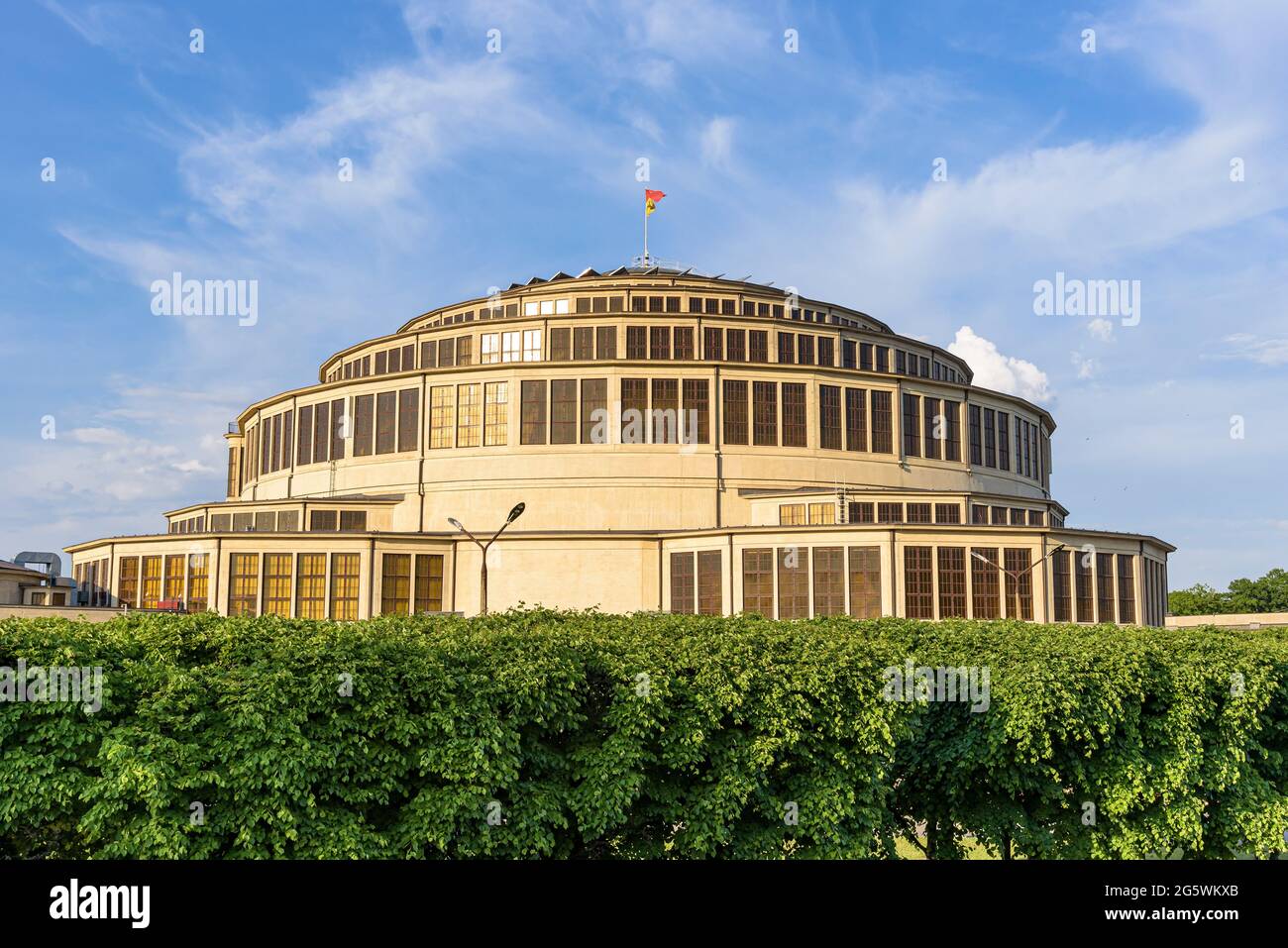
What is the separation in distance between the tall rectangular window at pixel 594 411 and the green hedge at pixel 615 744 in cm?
3823

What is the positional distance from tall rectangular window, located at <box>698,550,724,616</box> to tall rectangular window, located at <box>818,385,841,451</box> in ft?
43.7

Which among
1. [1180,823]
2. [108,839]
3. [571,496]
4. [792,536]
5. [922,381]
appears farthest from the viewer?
[922,381]

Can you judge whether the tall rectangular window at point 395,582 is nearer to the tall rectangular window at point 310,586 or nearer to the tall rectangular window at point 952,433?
the tall rectangular window at point 310,586

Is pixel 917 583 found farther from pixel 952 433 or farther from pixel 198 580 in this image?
pixel 198 580

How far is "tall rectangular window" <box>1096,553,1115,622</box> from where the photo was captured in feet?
218

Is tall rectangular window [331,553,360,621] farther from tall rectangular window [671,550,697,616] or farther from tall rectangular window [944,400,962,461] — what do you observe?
tall rectangular window [944,400,962,461]

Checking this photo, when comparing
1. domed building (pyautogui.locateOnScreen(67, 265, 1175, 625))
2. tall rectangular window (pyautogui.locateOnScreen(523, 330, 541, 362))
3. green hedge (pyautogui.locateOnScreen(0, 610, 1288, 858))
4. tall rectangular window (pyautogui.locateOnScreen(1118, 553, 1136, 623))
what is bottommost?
green hedge (pyautogui.locateOnScreen(0, 610, 1288, 858))

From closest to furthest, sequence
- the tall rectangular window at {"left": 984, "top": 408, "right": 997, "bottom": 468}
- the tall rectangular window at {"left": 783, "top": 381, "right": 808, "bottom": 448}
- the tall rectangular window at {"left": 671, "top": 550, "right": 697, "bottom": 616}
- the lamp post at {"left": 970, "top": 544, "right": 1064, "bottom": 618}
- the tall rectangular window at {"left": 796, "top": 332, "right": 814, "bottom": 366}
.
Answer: the lamp post at {"left": 970, "top": 544, "right": 1064, "bottom": 618} < the tall rectangular window at {"left": 671, "top": 550, "right": 697, "bottom": 616} < the tall rectangular window at {"left": 783, "top": 381, "right": 808, "bottom": 448} < the tall rectangular window at {"left": 796, "top": 332, "right": 814, "bottom": 366} < the tall rectangular window at {"left": 984, "top": 408, "right": 997, "bottom": 468}

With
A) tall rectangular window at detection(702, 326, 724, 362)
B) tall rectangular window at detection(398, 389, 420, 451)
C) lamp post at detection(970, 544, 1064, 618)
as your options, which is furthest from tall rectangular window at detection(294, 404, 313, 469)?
lamp post at detection(970, 544, 1064, 618)

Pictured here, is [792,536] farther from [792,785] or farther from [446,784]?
[446,784]

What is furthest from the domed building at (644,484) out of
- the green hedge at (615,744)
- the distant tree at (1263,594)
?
the distant tree at (1263,594)

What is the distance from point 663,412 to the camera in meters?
73.7
